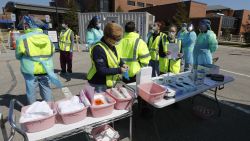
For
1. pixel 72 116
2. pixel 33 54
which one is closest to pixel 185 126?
pixel 72 116

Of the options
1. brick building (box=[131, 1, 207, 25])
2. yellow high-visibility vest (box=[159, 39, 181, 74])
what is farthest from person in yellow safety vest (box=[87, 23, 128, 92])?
brick building (box=[131, 1, 207, 25])

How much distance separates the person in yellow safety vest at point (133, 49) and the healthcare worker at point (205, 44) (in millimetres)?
2037

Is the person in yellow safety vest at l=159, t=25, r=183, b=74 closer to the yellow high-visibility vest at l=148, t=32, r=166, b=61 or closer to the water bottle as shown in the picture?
the yellow high-visibility vest at l=148, t=32, r=166, b=61

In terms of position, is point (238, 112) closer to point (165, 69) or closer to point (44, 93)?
point (165, 69)

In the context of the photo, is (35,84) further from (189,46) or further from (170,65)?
(189,46)

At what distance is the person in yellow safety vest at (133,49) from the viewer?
3176mm

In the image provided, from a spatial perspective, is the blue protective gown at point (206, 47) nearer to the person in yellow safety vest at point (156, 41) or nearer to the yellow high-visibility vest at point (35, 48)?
the person in yellow safety vest at point (156, 41)

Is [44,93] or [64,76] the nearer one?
[44,93]

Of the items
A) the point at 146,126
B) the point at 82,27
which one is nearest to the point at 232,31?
the point at 82,27

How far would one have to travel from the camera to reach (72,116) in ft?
6.69

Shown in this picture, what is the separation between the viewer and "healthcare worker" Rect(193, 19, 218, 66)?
4.58 meters

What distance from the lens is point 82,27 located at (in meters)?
15.7

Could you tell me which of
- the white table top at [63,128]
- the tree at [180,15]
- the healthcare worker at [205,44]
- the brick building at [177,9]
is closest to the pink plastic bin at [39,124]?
the white table top at [63,128]

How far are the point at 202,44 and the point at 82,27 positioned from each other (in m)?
12.6
